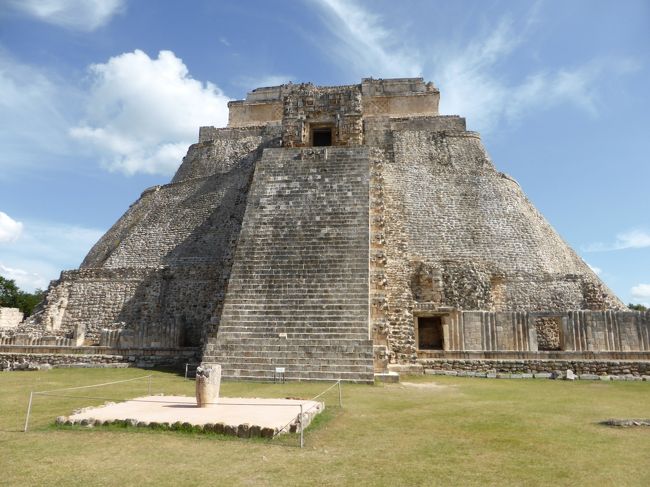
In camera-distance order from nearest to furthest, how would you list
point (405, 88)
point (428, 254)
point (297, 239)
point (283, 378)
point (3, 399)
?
point (3, 399)
point (283, 378)
point (297, 239)
point (428, 254)
point (405, 88)

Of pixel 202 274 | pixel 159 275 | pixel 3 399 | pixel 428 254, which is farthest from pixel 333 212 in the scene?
pixel 3 399

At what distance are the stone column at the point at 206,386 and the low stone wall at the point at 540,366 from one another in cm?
645

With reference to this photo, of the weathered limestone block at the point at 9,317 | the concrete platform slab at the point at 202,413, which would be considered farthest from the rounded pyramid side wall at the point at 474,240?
the weathered limestone block at the point at 9,317

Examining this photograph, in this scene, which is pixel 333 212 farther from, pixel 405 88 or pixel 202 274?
pixel 405 88

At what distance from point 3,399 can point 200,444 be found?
5064 mm

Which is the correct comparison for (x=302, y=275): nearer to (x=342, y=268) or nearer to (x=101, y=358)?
(x=342, y=268)

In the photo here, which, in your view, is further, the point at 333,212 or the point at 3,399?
the point at 333,212

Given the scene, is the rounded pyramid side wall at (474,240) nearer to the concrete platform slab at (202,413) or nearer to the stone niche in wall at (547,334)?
the stone niche in wall at (547,334)

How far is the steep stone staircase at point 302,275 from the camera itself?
10312 mm

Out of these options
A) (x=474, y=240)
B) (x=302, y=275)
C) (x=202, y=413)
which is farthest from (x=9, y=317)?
(x=474, y=240)

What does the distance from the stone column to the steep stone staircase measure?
325 centimetres

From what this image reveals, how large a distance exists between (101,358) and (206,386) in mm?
8394

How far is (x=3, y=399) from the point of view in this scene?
8148mm

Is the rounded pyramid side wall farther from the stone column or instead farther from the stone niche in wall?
the stone column
